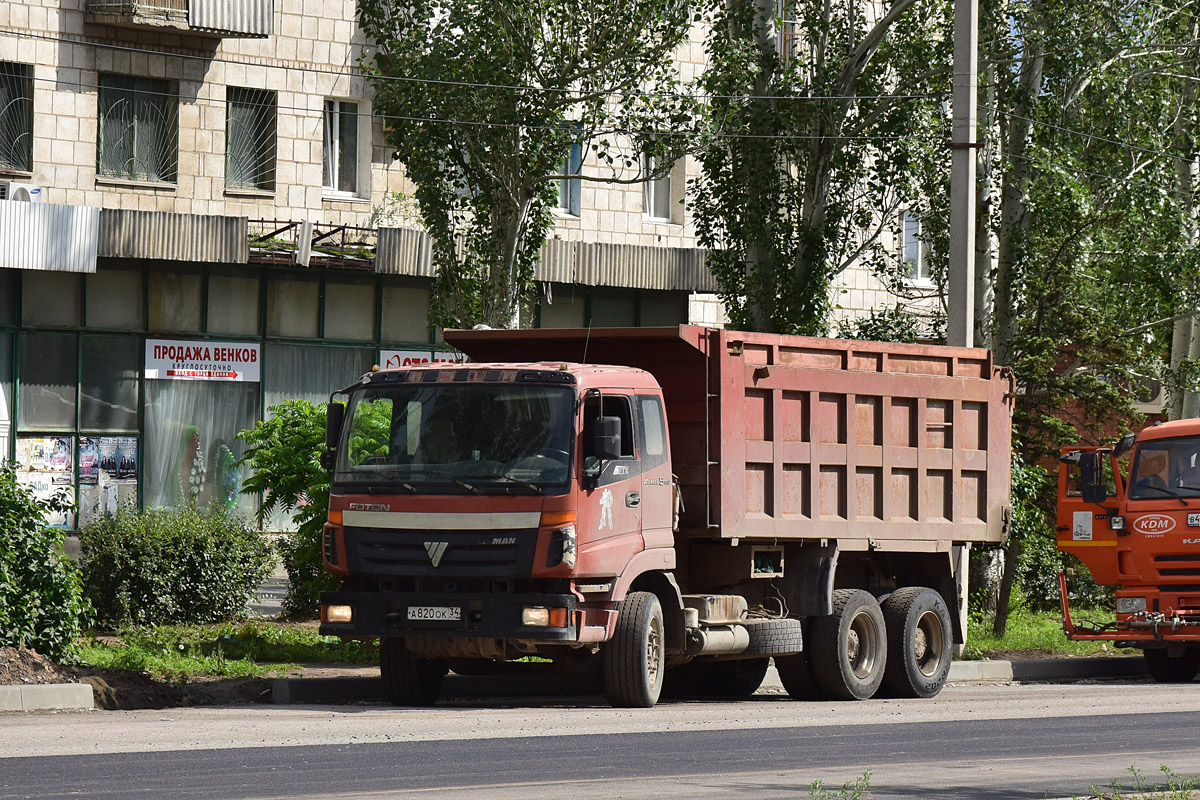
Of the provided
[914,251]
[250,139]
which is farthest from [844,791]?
[914,251]

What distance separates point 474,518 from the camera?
44.3 ft

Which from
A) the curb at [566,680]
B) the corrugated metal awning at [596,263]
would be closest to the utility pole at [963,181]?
the curb at [566,680]

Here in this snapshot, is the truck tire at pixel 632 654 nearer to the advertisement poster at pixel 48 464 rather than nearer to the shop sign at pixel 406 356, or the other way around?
the advertisement poster at pixel 48 464

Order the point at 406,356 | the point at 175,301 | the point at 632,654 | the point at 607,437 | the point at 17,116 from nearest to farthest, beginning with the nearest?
the point at 607,437 < the point at 632,654 < the point at 17,116 < the point at 175,301 < the point at 406,356

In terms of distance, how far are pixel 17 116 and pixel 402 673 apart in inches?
657

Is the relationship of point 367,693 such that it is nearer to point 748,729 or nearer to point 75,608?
point 75,608

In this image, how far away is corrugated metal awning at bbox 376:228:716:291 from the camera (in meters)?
30.8

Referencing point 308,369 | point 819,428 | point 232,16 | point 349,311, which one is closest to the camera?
point 819,428

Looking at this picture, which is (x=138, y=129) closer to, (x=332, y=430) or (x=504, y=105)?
(x=504, y=105)

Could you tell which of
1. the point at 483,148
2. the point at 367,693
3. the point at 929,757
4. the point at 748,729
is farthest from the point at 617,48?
the point at 929,757

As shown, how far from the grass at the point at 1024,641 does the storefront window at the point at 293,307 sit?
12.8 meters

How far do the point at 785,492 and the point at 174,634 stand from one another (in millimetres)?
6071

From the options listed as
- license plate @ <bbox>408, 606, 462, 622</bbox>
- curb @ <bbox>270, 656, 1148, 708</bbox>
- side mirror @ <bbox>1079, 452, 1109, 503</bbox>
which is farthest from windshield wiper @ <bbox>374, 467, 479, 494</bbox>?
side mirror @ <bbox>1079, 452, 1109, 503</bbox>

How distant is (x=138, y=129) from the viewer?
96.5 feet
